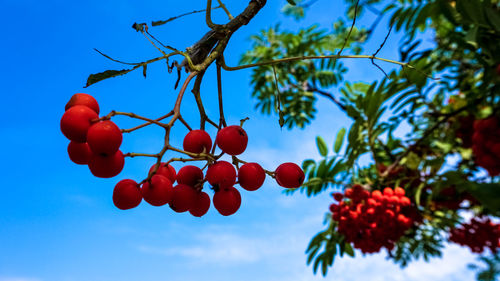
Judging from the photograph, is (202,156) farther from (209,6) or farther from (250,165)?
(209,6)

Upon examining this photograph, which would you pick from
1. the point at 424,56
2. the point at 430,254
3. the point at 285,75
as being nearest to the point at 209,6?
Answer: the point at 424,56

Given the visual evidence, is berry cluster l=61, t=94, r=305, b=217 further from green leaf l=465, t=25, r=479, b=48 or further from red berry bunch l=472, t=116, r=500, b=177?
red berry bunch l=472, t=116, r=500, b=177

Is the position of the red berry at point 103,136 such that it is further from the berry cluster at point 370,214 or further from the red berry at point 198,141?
the berry cluster at point 370,214

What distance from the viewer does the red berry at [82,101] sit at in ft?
2.61

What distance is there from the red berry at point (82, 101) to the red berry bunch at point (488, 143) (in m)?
2.04

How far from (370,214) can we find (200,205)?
1.94 metres

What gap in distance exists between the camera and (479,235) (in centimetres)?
310

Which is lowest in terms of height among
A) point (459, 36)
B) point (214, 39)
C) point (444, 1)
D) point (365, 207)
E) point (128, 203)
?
point (128, 203)

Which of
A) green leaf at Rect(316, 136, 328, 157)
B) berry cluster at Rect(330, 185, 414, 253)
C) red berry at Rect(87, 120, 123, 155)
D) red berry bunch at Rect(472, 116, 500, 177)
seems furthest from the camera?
green leaf at Rect(316, 136, 328, 157)

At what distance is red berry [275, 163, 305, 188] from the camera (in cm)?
84

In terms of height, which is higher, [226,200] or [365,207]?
[365,207]

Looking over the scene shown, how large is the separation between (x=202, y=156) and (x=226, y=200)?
120mm

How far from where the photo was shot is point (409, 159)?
2916mm

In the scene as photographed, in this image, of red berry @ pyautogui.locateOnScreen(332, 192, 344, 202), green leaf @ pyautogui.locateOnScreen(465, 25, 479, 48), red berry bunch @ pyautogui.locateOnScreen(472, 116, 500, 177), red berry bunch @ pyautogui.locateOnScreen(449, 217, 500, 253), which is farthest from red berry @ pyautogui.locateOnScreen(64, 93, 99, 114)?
red berry bunch @ pyautogui.locateOnScreen(449, 217, 500, 253)
